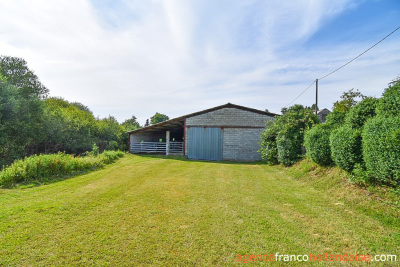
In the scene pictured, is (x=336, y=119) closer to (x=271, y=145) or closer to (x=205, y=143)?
(x=271, y=145)

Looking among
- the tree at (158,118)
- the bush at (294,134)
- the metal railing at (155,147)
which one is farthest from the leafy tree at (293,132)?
the tree at (158,118)

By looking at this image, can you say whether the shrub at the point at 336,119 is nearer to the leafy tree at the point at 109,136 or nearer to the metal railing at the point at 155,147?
the metal railing at the point at 155,147

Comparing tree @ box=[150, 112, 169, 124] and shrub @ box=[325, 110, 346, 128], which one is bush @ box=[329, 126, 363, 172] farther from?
tree @ box=[150, 112, 169, 124]

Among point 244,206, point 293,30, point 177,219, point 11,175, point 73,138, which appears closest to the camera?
point 177,219

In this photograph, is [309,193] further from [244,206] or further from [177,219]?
[177,219]

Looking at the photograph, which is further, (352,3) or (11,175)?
(352,3)

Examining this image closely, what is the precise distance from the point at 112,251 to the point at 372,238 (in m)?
3.97

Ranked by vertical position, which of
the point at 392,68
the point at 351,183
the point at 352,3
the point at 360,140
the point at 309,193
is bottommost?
the point at 309,193

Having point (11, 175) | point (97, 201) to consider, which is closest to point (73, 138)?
point (11, 175)

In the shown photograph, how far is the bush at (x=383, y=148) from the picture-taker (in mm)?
3684

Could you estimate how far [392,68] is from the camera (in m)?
6.94

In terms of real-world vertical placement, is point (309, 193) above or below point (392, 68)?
below

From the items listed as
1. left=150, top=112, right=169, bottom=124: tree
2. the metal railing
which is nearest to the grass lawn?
the metal railing

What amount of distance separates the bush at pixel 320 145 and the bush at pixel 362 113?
3.80 feet
